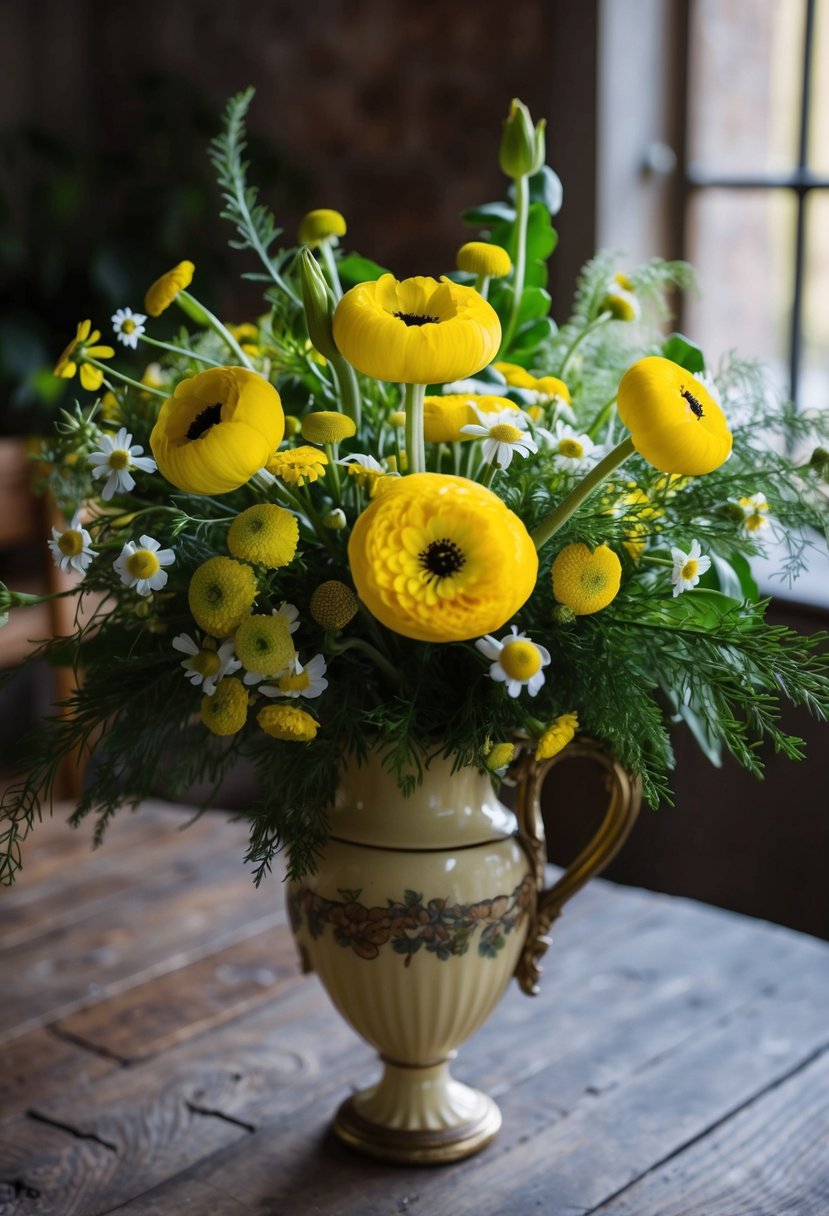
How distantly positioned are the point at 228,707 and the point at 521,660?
17 cm

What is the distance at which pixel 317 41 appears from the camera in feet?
7.50

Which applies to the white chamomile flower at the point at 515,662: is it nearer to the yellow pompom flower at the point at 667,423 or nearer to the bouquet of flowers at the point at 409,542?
the bouquet of flowers at the point at 409,542

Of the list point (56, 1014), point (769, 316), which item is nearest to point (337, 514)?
point (56, 1014)

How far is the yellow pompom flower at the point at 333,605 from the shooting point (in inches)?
30.9

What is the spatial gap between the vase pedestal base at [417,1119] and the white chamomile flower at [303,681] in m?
0.33

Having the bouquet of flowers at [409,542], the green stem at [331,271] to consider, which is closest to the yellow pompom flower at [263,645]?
the bouquet of flowers at [409,542]

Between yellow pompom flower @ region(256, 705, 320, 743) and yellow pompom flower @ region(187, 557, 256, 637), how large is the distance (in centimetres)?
5

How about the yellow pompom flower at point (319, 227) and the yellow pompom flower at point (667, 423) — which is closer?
the yellow pompom flower at point (667, 423)

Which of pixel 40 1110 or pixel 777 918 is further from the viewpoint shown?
pixel 777 918

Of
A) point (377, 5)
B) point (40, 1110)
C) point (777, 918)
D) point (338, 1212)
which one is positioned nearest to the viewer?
point (338, 1212)

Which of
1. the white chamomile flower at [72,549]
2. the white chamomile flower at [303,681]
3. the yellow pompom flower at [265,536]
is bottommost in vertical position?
the white chamomile flower at [303,681]

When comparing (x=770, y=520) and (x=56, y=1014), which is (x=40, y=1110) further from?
(x=770, y=520)

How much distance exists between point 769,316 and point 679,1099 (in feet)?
4.53

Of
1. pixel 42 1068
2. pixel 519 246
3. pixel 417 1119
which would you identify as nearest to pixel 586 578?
pixel 519 246
